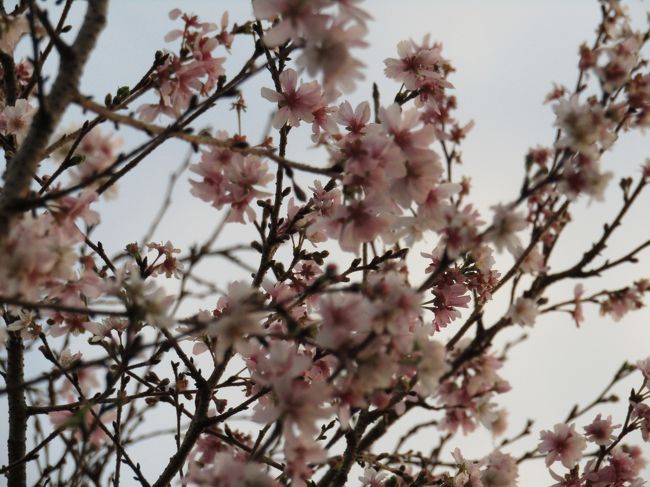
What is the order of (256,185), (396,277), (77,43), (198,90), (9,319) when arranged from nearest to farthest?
(77,43) < (396,277) < (256,185) < (198,90) < (9,319)

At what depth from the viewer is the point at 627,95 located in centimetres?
202

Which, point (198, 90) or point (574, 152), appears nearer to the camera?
point (574, 152)

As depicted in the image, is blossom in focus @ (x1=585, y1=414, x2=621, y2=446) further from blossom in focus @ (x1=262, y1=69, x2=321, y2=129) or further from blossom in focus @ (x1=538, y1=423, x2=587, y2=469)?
blossom in focus @ (x1=262, y1=69, x2=321, y2=129)

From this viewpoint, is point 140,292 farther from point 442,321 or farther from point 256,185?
point 442,321

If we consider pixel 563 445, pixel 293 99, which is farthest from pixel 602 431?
pixel 293 99

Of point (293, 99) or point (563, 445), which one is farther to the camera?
point (563, 445)

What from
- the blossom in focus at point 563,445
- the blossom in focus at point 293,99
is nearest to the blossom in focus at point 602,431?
the blossom in focus at point 563,445

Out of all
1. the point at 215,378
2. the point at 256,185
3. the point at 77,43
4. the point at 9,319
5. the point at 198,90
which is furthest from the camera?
the point at 9,319

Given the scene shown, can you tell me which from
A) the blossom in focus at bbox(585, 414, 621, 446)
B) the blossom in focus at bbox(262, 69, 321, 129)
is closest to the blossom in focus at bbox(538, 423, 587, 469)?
the blossom in focus at bbox(585, 414, 621, 446)

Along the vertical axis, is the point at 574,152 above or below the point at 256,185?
below

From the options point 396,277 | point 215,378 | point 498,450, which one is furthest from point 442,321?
point 215,378

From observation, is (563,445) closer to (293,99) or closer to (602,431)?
(602,431)

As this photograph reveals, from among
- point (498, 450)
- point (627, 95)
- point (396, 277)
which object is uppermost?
point (627, 95)

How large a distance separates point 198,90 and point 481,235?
1.38 meters
